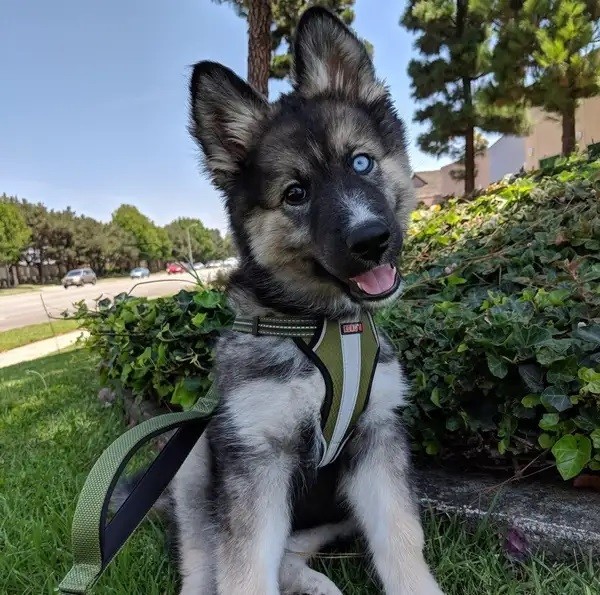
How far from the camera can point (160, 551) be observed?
233 cm

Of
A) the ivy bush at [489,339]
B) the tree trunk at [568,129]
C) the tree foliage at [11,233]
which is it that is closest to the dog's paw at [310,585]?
the ivy bush at [489,339]

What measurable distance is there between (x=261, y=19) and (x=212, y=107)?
6.98 meters

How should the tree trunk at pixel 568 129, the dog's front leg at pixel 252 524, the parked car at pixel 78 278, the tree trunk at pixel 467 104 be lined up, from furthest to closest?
the parked car at pixel 78 278, the tree trunk at pixel 467 104, the tree trunk at pixel 568 129, the dog's front leg at pixel 252 524

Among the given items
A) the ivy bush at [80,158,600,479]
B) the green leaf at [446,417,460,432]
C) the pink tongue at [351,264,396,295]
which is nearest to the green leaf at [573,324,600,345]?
the ivy bush at [80,158,600,479]

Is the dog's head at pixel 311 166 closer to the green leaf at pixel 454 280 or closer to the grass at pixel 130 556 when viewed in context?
the grass at pixel 130 556

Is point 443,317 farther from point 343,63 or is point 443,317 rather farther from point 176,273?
point 176,273

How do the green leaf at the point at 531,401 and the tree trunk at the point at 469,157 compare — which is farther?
the tree trunk at the point at 469,157

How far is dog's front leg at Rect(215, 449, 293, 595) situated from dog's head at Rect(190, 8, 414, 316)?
25.4 inches

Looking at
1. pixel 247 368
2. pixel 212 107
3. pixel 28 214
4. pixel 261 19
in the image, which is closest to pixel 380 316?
pixel 247 368

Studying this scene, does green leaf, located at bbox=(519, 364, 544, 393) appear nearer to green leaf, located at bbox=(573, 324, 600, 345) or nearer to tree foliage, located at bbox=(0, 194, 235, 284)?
green leaf, located at bbox=(573, 324, 600, 345)

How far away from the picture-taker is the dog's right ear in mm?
2111

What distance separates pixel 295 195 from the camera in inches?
81.9

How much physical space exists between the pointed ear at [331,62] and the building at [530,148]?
1.40m

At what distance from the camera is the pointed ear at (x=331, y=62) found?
2162mm
